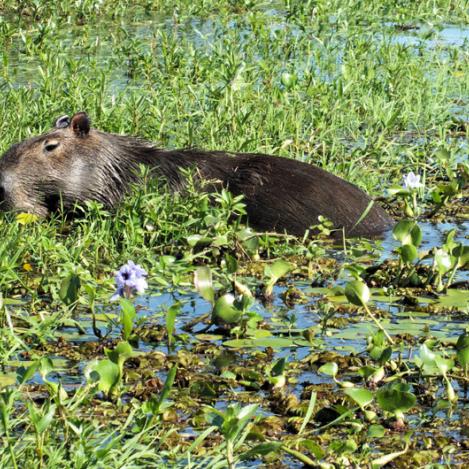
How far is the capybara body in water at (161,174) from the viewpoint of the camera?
736cm

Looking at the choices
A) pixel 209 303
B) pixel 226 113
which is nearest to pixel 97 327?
pixel 209 303

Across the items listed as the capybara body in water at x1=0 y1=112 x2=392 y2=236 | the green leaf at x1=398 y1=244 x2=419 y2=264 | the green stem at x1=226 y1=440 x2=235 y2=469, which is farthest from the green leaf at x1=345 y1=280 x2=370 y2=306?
the capybara body in water at x1=0 y1=112 x2=392 y2=236

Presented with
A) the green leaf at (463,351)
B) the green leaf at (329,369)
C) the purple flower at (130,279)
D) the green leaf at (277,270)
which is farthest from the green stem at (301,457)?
the green leaf at (277,270)

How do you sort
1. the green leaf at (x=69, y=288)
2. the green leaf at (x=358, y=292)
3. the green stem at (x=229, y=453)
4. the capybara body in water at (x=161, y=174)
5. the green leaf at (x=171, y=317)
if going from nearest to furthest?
the green stem at (x=229, y=453)
the green leaf at (x=171, y=317)
the green leaf at (x=358, y=292)
the green leaf at (x=69, y=288)
the capybara body in water at (x=161, y=174)

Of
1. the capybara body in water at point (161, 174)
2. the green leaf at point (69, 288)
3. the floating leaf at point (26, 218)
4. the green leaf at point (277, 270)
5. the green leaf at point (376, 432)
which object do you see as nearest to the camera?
the green leaf at point (376, 432)

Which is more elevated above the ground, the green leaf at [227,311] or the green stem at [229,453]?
the green stem at [229,453]

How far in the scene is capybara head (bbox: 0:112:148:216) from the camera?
756cm

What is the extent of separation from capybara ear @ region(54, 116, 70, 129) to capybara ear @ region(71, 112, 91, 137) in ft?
0.33

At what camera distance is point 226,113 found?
880 centimetres

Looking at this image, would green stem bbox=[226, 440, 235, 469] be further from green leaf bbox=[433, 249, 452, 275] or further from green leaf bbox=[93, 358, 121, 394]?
green leaf bbox=[433, 249, 452, 275]

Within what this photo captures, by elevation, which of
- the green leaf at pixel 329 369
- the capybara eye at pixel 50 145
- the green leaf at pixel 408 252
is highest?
the green leaf at pixel 329 369

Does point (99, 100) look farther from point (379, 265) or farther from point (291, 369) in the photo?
point (291, 369)

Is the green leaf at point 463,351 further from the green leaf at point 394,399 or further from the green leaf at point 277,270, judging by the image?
the green leaf at point 277,270

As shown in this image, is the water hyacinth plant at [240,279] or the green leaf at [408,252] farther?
the green leaf at [408,252]
